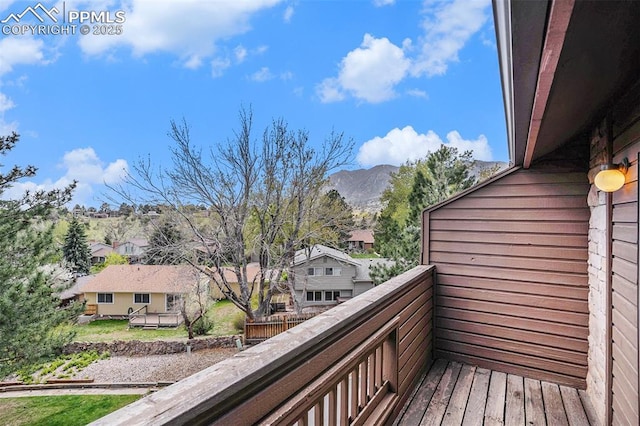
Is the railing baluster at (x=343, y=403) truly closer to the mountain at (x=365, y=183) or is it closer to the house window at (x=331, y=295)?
the mountain at (x=365, y=183)

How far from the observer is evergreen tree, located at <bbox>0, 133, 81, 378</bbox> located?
258 inches

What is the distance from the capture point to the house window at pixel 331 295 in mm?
15877

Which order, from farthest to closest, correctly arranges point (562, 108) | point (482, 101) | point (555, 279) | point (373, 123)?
point (373, 123) → point (482, 101) → point (555, 279) → point (562, 108)

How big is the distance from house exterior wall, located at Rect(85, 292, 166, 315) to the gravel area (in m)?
5.20

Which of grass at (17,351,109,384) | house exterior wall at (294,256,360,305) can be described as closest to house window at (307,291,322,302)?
house exterior wall at (294,256,360,305)

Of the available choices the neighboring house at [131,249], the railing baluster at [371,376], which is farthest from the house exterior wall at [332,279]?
the railing baluster at [371,376]

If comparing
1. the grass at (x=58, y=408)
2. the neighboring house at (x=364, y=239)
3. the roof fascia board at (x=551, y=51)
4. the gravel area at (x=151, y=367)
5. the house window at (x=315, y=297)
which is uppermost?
the roof fascia board at (x=551, y=51)

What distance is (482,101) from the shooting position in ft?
51.2

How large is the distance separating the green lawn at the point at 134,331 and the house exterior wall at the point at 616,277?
11.6 meters

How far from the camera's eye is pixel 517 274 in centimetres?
287

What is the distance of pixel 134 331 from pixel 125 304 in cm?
288

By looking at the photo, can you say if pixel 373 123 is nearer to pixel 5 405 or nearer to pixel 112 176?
pixel 112 176

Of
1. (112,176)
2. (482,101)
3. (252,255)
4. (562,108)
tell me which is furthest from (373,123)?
(562,108)

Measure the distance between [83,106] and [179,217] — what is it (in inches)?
601
